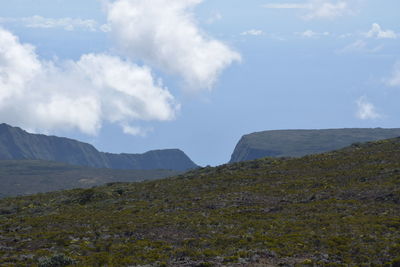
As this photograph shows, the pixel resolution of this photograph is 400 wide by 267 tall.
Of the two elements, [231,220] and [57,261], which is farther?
[231,220]

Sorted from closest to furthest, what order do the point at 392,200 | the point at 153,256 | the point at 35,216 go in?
the point at 153,256 < the point at 392,200 < the point at 35,216

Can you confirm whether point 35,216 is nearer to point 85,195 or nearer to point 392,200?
point 85,195

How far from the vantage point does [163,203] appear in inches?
1890

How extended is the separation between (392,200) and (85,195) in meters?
33.1

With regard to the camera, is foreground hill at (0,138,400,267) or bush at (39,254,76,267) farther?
foreground hill at (0,138,400,267)

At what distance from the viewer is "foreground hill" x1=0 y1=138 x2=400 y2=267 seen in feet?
86.0

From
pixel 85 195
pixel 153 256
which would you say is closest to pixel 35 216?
pixel 85 195

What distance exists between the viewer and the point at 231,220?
3650 centimetres

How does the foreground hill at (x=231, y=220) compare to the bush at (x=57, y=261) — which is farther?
the foreground hill at (x=231, y=220)

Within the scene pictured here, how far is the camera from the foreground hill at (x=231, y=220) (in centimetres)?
2622

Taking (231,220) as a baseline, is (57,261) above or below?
below

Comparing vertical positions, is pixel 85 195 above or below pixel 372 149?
below

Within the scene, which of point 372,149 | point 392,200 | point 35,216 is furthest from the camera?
point 372,149

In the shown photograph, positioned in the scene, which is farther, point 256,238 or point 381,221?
point 381,221
